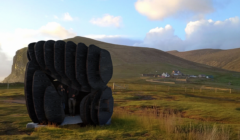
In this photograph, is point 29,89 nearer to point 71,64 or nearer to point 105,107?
point 71,64

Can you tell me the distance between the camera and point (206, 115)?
A: 14273mm

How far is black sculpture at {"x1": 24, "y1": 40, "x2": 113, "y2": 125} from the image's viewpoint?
828 cm

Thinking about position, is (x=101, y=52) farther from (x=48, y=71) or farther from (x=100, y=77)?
(x=48, y=71)

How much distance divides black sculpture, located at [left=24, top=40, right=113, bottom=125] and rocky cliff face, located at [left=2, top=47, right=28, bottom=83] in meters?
90.3

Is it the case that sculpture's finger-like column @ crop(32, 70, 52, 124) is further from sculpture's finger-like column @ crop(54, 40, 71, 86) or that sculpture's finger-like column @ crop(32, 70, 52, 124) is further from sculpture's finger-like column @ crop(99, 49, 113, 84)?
sculpture's finger-like column @ crop(99, 49, 113, 84)

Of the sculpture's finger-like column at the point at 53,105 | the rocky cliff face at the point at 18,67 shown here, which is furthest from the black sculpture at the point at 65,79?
the rocky cliff face at the point at 18,67

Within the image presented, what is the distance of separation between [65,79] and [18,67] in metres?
101

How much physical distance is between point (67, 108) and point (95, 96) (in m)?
1.86

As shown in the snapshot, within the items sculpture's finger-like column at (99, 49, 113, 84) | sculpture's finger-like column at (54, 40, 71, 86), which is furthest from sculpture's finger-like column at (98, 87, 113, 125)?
sculpture's finger-like column at (54, 40, 71, 86)

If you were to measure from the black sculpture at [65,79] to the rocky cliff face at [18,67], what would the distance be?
90284 millimetres

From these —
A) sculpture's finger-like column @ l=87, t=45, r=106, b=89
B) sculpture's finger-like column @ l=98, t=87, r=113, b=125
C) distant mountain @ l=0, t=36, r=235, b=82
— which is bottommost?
sculpture's finger-like column @ l=98, t=87, r=113, b=125

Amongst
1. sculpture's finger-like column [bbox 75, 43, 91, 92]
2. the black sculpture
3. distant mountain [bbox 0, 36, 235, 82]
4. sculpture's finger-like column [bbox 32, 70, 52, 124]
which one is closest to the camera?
sculpture's finger-like column [bbox 32, 70, 52, 124]

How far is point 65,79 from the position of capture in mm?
8656

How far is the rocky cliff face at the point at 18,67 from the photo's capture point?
94.0m
